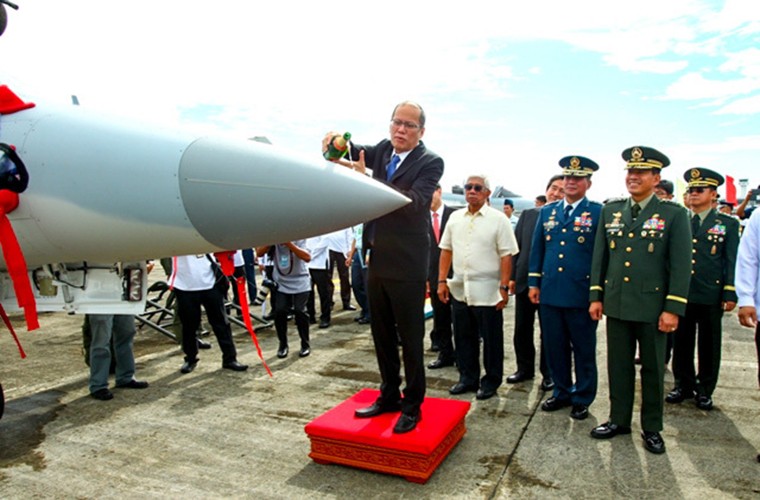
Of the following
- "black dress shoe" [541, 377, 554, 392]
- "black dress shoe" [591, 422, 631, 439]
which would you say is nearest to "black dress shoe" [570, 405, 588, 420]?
"black dress shoe" [591, 422, 631, 439]

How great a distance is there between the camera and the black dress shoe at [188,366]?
17.1 feet

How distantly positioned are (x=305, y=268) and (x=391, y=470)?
10.3ft

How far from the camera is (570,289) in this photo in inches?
157

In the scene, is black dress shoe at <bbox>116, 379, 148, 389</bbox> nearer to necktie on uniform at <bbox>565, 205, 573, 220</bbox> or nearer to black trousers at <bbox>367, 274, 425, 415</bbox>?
black trousers at <bbox>367, 274, 425, 415</bbox>

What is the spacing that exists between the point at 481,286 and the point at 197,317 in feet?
8.84

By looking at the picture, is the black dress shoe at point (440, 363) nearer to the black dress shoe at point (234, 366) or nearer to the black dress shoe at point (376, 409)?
the black dress shoe at point (234, 366)

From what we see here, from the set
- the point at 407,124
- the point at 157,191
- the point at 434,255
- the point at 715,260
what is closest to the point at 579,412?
the point at 715,260

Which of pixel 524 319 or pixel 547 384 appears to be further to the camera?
pixel 524 319

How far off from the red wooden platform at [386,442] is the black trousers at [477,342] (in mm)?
1104

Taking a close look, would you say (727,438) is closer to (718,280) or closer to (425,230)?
(718,280)

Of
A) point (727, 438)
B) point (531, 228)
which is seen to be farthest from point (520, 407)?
point (531, 228)

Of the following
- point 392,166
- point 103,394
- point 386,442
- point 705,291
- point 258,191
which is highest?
point 392,166

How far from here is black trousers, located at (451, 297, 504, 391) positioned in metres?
4.41

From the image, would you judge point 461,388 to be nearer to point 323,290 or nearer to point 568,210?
point 568,210
